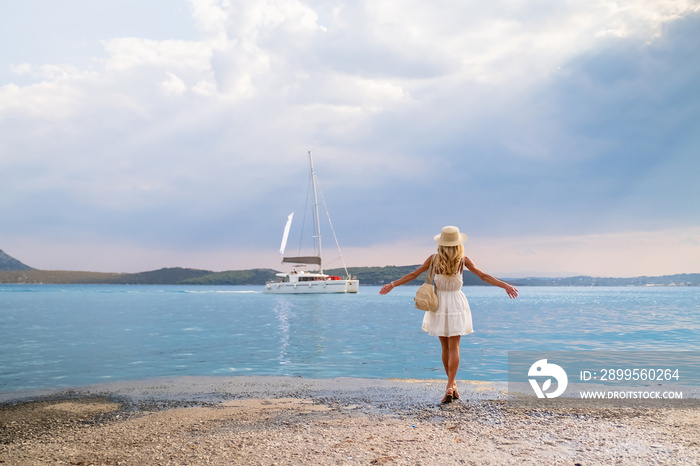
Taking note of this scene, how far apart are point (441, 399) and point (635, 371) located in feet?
26.0

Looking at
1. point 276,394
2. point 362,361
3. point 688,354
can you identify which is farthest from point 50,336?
point 688,354

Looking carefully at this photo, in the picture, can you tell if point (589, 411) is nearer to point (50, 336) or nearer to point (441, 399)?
point (441, 399)

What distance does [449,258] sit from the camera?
7.43m

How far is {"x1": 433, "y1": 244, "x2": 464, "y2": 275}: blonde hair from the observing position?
7.43 m

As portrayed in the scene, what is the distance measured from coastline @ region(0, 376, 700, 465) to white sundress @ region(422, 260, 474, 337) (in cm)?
111

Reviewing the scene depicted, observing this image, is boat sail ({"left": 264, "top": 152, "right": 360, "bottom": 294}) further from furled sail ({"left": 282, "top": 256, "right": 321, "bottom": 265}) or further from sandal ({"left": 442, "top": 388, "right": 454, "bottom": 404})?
sandal ({"left": 442, "top": 388, "right": 454, "bottom": 404})

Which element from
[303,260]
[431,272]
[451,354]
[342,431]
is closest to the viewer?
[342,431]

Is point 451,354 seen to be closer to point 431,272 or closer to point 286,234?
point 431,272

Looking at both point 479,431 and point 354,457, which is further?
point 479,431

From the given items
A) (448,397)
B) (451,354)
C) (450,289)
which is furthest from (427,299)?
(448,397)

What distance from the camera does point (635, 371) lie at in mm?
13516

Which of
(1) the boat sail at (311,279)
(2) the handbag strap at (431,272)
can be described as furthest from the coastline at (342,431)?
(1) the boat sail at (311,279)

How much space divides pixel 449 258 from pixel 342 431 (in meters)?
2.82

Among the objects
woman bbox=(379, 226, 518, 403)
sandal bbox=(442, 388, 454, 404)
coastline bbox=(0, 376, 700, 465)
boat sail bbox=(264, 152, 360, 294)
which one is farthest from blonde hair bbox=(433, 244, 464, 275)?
boat sail bbox=(264, 152, 360, 294)
